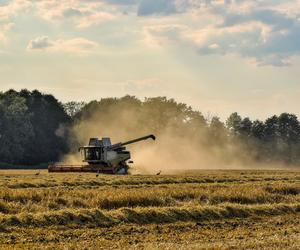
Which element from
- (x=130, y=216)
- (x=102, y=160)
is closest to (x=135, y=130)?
(x=102, y=160)

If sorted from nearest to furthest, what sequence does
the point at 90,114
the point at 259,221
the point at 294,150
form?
the point at 259,221 → the point at 90,114 → the point at 294,150

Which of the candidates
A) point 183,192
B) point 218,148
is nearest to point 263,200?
point 183,192

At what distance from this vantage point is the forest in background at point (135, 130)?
107250 mm

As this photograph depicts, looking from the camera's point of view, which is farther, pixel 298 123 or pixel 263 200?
pixel 298 123

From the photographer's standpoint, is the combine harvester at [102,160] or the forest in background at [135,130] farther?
the forest in background at [135,130]

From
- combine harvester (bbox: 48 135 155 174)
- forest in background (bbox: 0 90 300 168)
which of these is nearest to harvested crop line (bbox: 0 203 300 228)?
combine harvester (bbox: 48 135 155 174)

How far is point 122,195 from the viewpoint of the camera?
87.5 ft

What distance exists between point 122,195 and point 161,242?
9682 mm

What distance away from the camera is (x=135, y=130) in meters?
117

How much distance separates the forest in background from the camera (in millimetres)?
107250

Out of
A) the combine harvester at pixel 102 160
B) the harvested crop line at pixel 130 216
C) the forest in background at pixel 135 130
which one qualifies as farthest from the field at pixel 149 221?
the forest in background at pixel 135 130

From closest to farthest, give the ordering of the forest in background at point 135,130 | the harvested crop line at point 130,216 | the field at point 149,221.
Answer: the field at point 149,221, the harvested crop line at point 130,216, the forest in background at point 135,130

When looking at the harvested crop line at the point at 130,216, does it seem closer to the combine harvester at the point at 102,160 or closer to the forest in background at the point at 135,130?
the combine harvester at the point at 102,160

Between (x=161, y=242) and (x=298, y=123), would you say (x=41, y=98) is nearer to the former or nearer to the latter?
(x=298, y=123)
